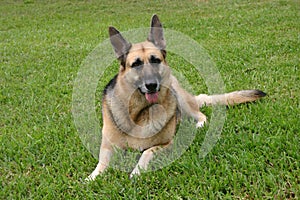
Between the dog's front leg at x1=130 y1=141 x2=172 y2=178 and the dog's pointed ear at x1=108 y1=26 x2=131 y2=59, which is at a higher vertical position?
the dog's pointed ear at x1=108 y1=26 x2=131 y2=59

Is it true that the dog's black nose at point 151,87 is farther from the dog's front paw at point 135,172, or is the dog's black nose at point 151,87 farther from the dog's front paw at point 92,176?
the dog's front paw at point 92,176

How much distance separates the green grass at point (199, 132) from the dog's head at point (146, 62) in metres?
0.67

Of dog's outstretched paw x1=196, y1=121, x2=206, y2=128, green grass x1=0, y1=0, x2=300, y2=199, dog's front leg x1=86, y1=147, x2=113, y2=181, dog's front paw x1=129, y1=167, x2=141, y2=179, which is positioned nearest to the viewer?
green grass x1=0, y1=0, x2=300, y2=199

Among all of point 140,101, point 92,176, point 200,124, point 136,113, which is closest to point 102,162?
point 92,176

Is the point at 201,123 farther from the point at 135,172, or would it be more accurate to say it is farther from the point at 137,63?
the point at 135,172

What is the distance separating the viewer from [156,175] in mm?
2906

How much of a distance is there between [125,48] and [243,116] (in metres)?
1.49

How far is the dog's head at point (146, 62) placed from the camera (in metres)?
3.23

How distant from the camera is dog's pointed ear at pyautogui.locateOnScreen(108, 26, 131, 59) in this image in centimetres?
335

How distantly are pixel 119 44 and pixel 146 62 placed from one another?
0.34 m

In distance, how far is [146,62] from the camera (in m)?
3.26

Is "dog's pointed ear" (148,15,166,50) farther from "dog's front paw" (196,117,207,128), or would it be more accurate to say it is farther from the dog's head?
"dog's front paw" (196,117,207,128)

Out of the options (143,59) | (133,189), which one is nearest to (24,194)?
(133,189)

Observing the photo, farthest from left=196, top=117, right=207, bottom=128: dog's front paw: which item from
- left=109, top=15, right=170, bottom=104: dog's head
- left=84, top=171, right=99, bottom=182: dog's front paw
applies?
left=84, top=171, right=99, bottom=182: dog's front paw
